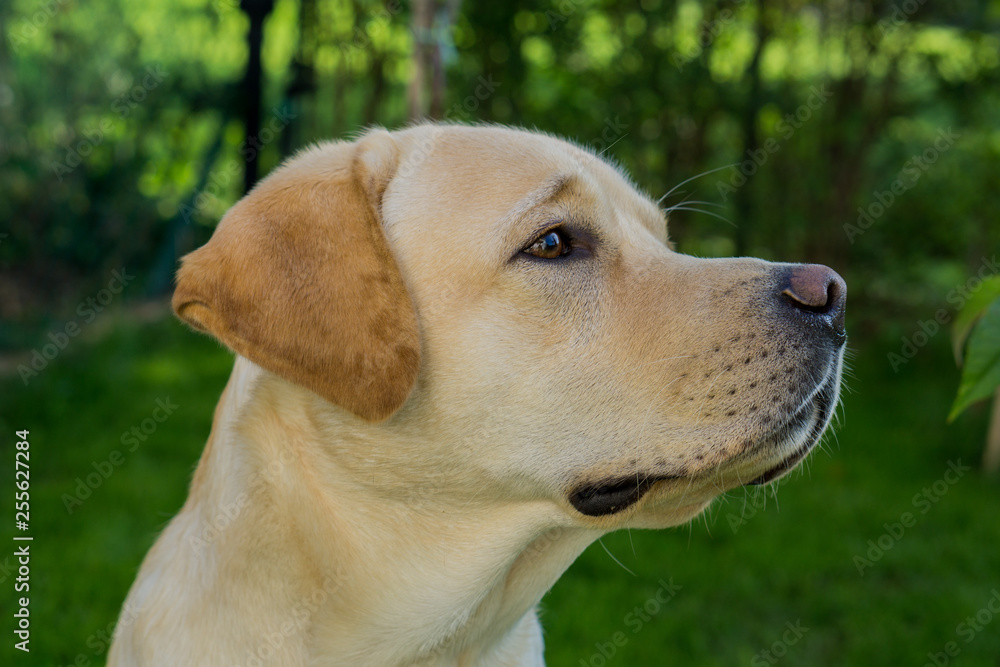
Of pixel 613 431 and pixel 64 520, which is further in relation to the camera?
pixel 64 520

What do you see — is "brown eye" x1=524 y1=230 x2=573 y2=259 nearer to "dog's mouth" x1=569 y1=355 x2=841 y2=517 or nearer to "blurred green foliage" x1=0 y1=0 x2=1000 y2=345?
"dog's mouth" x1=569 y1=355 x2=841 y2=517

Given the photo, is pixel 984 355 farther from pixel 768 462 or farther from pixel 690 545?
pixel 690 545

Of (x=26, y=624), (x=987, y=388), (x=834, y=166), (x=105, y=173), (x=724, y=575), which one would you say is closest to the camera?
(x=987, y=388)

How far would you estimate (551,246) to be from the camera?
7.41ft

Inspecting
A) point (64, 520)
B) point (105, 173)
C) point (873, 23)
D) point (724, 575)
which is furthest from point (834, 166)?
point (64, 520)

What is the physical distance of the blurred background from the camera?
14.5 feet

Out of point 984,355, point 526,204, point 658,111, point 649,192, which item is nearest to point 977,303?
point 984,355

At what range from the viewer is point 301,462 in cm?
224

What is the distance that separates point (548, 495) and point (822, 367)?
717mm

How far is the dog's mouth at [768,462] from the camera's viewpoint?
208 cm

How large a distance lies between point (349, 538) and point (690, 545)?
10.4ft

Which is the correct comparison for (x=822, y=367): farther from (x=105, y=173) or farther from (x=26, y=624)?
(x=105, y=173)

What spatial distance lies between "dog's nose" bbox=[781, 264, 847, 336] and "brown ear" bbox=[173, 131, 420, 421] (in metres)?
0.90

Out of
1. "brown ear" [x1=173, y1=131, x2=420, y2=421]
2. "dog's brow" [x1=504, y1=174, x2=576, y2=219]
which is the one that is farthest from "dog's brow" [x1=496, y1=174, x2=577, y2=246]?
"brown ear" [x1=173, y1=131, x2=420, y2=421]
